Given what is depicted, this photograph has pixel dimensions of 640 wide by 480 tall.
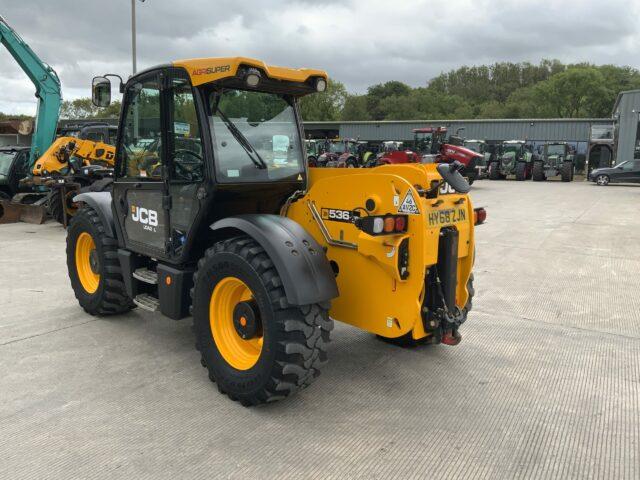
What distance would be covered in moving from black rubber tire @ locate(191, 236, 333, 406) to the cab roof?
3.57 ft

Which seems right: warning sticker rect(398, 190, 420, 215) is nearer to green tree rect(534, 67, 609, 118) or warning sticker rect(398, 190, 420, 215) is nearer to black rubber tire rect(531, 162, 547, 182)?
black rubber tire rect(531, 162, 547, 182)

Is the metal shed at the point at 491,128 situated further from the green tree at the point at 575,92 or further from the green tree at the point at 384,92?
the green tree at the point at 384,92

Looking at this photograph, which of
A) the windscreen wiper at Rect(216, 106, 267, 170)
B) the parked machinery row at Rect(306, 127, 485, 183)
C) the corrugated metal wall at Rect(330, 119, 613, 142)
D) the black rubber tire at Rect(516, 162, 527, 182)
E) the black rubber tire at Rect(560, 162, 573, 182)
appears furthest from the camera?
the corrugated metal wall at Rect(330, 119, 613, 142)

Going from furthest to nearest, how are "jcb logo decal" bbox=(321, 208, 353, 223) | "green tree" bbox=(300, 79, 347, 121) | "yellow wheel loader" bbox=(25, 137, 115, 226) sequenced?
"green tree" bbox=(300, 79, 347, 121) → "yellow wheel loader" bbox=(25, 137, 115, 226) → "jcb logo decal" bbox=(321, 208, 353, 223)

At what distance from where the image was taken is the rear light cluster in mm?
3121

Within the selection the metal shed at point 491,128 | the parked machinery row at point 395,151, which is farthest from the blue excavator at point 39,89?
the metal shed at point 491,128

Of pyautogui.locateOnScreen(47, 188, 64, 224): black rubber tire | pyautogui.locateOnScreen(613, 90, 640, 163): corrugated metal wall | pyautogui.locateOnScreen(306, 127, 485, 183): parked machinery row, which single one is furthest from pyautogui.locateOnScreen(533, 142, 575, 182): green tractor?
pyautogui.locateOnScreen(47, 188, 64, 224): black rubber tire

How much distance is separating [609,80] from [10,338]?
263ft

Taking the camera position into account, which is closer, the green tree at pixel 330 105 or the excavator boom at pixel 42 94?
the excavator boom at pixel 42 94

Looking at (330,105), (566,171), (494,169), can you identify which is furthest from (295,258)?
(330,105)

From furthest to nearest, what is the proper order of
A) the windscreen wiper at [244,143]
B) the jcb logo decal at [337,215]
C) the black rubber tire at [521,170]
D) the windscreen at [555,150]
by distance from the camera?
the windscreen at [555,150]
the black rubber tire at [521,170]
the windscreen wiper at [244,143]
the jcb logo decal at [337,215]

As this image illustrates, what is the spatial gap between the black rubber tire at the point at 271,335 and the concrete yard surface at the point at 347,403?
0.18 meters

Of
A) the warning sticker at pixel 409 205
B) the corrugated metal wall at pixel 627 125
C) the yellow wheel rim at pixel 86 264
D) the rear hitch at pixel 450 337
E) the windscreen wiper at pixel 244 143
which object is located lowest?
the rear hitch at pixel 450 337

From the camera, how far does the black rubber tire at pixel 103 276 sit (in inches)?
191
